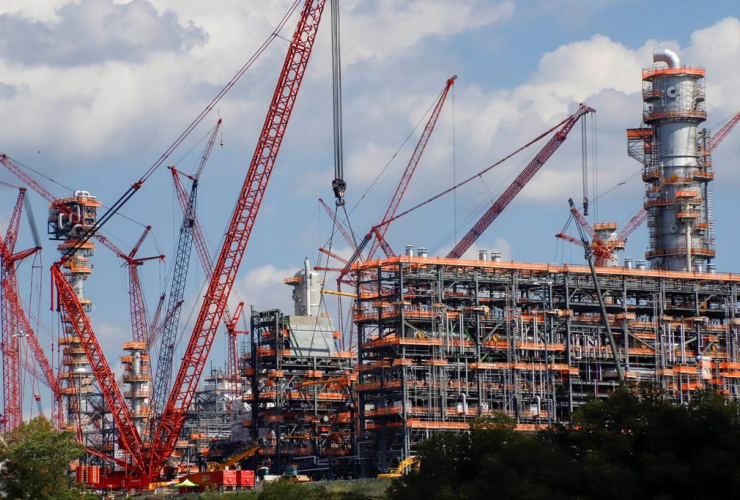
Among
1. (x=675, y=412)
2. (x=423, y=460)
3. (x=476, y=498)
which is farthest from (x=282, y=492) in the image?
(x=675, y=412)

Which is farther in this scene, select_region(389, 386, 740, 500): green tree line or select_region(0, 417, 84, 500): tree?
select_region(0, 417, 84, 500): tree

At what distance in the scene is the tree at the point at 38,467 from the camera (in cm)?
17050

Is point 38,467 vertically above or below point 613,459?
below

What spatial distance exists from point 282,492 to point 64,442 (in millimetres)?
30729

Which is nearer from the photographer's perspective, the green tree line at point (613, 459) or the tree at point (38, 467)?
the green tree line at point (613, 459)

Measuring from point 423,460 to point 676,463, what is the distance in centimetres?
3185

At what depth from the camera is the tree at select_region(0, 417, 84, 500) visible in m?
170

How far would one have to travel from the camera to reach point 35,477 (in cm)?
17062

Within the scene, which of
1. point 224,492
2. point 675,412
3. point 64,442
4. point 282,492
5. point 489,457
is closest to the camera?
point 675,412

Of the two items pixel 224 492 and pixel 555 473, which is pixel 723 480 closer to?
pixel 555 473

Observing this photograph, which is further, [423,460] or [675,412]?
[423,460]

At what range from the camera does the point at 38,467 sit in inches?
6762

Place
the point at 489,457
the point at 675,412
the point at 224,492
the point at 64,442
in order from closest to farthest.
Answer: the point at 675,412 → the point at 489,457 → the point at 64,442 → the point at 224,492

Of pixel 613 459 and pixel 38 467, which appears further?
pixel 38 467
